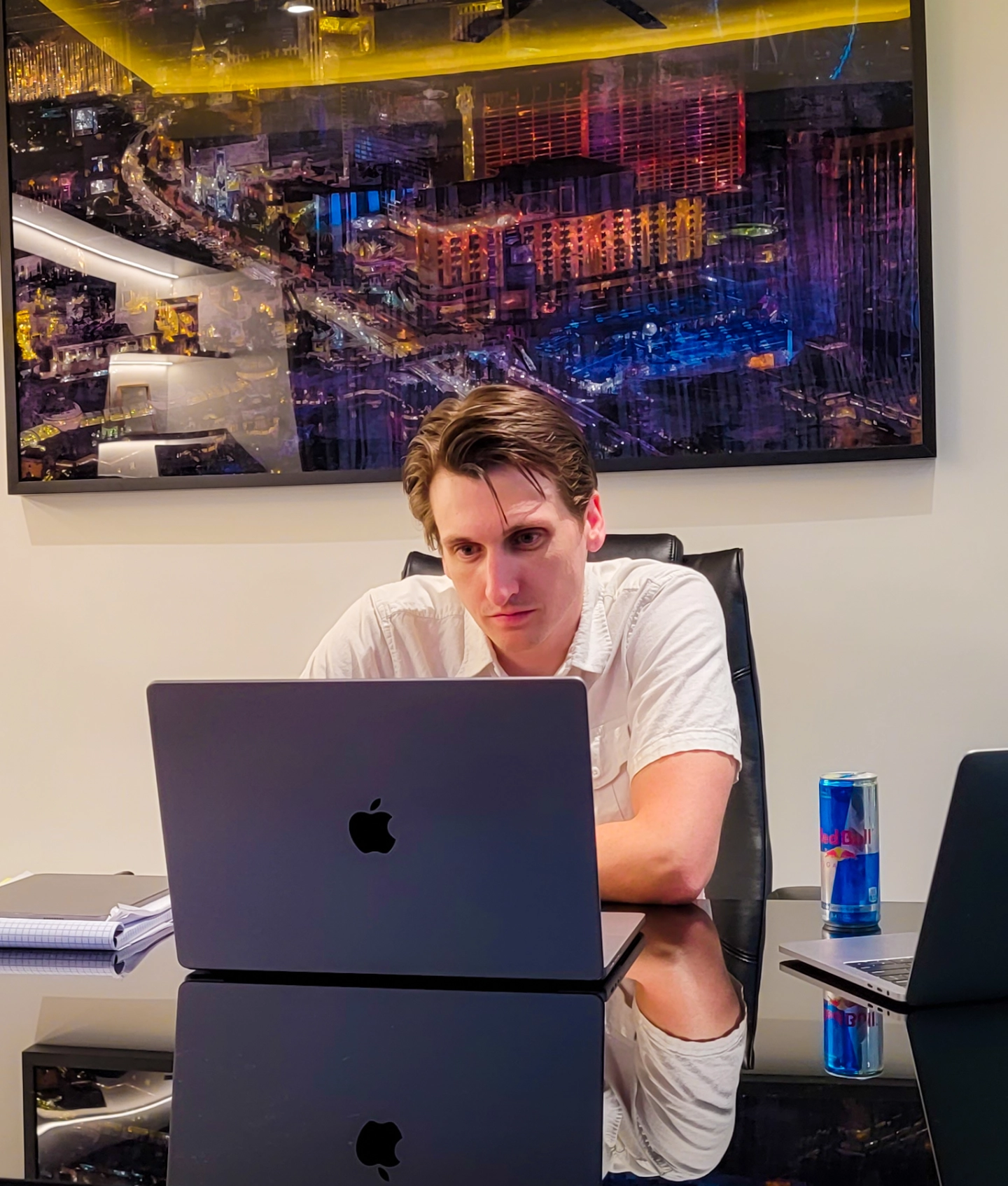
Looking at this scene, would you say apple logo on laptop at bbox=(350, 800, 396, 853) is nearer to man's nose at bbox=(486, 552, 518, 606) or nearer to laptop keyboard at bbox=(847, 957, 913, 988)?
laptop keyboard at bbox=(847, 957, 913, 988)

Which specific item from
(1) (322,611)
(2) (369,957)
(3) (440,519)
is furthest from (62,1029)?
(1) (322,611)

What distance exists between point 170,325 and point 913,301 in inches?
56.9

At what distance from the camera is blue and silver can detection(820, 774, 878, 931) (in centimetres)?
118

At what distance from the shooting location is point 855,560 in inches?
91.1

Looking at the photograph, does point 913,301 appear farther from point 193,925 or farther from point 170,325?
point 193,925

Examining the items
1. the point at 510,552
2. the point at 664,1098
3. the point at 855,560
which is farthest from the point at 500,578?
the point at 855,560

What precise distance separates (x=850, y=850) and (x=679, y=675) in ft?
1.18

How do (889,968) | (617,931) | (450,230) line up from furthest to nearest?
(450,230) → (617,931) → (889,968)

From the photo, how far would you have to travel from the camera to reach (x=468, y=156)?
7.91 ft

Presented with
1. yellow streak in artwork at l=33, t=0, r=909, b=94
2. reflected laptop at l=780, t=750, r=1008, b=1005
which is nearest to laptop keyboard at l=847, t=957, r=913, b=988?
reflected laptop at l=780, t=750, r=1008, b=1005

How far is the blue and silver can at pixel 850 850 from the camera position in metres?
1.18

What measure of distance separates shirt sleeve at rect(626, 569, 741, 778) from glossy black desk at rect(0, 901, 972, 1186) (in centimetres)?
35

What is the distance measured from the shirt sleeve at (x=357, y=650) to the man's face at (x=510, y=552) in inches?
7.6

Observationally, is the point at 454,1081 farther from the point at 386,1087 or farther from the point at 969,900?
the point at 969,900
